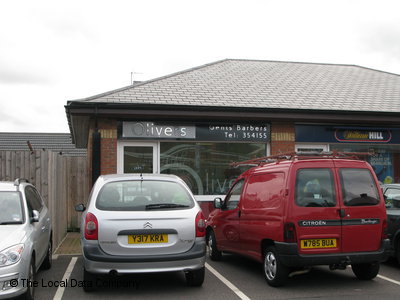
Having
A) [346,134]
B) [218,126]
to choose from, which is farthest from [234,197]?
[346,134]

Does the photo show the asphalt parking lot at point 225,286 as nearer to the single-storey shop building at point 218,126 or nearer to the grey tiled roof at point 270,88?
the single-storey shop building at point 218,126

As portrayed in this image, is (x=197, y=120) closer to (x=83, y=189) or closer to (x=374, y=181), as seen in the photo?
(x=83, y=189)

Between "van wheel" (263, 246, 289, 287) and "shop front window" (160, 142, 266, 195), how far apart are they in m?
5.94

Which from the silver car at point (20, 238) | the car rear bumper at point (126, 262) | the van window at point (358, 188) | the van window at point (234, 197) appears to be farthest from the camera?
the van window at point (234, 197)

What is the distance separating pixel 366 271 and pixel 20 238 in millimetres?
4967

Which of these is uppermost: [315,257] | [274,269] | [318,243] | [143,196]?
[143,196]

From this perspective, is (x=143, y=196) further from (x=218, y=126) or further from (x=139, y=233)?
(x=218, y=126)

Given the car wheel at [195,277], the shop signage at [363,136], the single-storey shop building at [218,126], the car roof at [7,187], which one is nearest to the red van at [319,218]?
the car wheel at [195,277]

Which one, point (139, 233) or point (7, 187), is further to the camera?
point (7, 187)

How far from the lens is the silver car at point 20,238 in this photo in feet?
16.6

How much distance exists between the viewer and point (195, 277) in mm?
6383

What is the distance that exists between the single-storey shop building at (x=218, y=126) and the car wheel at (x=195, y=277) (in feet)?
19.3

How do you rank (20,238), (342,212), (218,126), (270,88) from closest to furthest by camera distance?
(20,238)
(342,212)
(218,126)
(270,88)

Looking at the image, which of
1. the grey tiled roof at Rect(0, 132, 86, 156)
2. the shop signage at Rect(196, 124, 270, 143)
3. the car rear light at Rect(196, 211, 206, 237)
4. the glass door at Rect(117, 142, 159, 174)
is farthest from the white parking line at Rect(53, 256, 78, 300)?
the grey tiled roof at Rect(0, 132, 86, 156)
